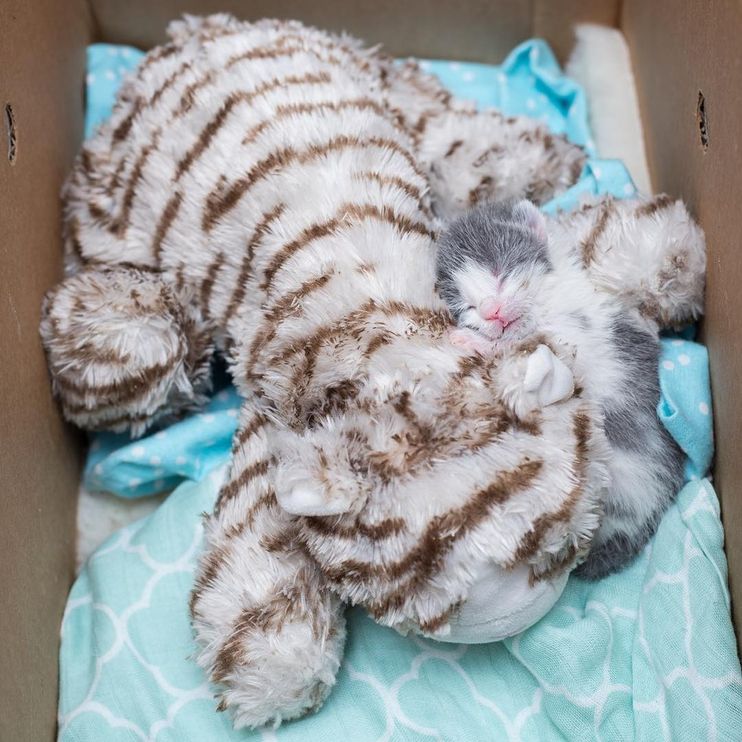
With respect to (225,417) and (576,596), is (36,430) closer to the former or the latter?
(225,417)

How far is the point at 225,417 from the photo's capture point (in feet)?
4.09

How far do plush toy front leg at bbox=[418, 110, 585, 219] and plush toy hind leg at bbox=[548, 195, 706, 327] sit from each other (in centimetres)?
17

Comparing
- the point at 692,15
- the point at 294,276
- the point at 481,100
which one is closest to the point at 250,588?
the point at 294,276

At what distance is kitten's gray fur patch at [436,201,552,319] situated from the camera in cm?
95

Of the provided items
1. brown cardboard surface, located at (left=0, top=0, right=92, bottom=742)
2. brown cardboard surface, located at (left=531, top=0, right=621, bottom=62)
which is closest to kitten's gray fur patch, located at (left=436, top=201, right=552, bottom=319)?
brown cardboard surface, located at (left=0, top=0, right=92, bottom=742)

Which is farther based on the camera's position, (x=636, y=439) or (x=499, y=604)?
(x=636, y=439)

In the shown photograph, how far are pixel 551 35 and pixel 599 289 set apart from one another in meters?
0.77

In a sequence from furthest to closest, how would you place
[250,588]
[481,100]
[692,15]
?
[481,100] → [692,15] → [250,588]

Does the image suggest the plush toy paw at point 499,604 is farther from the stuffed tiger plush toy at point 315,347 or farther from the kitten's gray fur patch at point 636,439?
the kitten's gray fur patch at point 636,439

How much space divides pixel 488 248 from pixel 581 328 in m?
0.13

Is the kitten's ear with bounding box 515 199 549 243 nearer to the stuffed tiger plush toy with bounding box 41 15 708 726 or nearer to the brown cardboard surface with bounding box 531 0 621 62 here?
the stuffed tiger plush toy with bounding box 41 15 708 726

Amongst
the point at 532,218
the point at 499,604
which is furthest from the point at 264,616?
the point at 532,218

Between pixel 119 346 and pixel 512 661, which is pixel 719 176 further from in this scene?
pixel 119 346

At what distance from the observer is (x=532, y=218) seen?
40.4 inches
